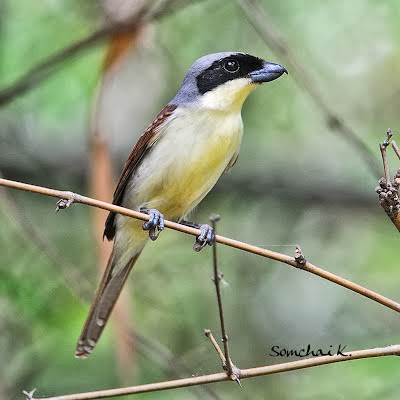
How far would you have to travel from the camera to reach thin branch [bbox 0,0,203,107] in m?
3.58

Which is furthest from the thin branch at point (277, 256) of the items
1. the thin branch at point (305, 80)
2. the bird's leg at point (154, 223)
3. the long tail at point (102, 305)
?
the long tail at point (102, 305)

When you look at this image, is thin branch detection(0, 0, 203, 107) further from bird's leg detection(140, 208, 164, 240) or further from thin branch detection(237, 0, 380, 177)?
bird's leg detection(140, 208, 164, 240)

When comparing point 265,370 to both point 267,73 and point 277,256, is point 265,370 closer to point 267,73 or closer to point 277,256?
point 277,256

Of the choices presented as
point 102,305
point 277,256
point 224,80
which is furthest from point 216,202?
point 277,256

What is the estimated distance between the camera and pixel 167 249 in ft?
16.5

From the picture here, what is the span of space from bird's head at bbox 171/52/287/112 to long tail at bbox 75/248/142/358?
765 mm

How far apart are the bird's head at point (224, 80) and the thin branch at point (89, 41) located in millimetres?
378

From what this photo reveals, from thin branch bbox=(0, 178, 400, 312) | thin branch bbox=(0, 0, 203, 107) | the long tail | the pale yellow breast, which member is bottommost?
thin branch bbox=(0, 178, 400, 312)

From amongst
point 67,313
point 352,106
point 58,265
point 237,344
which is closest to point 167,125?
point 58,265

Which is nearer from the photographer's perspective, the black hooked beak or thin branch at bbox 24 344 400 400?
thin branch at bbox 24 344 400 400

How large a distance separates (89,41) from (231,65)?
2.20 feet

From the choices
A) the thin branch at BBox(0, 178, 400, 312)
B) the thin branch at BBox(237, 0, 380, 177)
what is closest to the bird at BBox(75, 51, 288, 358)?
the thin branch at BBox(237, 0, 380, 177)

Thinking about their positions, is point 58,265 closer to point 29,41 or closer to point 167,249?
point 167,249

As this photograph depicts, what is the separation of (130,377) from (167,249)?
6.32 ft
